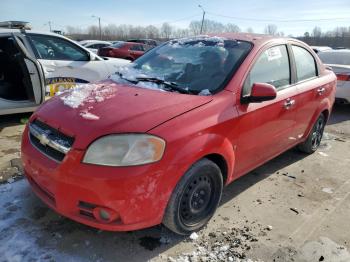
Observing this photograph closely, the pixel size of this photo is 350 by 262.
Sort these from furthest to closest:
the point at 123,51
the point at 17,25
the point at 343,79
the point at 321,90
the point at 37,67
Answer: the point at 123,51, the point at 343,79, the point at 17,25, the point at 37,67, the point at 321,90

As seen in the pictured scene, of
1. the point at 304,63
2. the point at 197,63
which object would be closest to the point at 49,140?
the point at 197,63

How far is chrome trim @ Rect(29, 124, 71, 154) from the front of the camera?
8.66 ft

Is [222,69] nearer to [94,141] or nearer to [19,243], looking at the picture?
[94,141]

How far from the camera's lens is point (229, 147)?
314 centimetres

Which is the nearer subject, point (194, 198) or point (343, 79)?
point (194, 198)

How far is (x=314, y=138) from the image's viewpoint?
5191 mm

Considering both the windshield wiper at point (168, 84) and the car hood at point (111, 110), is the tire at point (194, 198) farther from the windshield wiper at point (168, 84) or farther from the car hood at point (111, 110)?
the windshield wiper at point (168, 84)

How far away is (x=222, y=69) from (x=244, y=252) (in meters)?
1.65

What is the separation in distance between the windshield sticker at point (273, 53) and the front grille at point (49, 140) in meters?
2.25

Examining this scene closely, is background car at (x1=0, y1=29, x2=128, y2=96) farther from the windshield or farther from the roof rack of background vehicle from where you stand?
the windshield

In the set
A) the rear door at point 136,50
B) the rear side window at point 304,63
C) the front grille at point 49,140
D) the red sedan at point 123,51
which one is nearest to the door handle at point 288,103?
the rear side window at point 304,63

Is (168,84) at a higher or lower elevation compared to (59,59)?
lower

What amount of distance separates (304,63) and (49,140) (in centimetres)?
328

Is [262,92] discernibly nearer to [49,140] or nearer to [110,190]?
[110,190]
